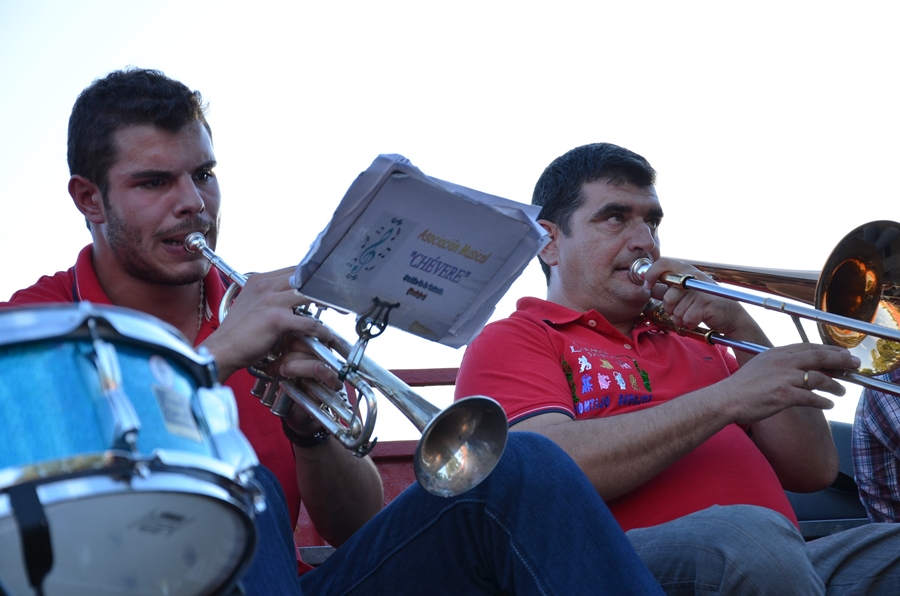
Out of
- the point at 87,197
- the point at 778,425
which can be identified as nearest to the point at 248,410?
the point at 87,197

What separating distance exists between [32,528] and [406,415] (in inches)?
35.9

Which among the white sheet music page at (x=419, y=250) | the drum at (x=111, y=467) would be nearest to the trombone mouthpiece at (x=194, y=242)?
the white sheet music page at (x=419, y=250)

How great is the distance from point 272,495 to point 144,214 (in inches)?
47.1

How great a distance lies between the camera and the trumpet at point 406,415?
1899 millimetres

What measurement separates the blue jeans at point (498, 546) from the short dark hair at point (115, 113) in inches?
55.1

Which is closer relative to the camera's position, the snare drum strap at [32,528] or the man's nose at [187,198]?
the snare drum strap at [32,528]

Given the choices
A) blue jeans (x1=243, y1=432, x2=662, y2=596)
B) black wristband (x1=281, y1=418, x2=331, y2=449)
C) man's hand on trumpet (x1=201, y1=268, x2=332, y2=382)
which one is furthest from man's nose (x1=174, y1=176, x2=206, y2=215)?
blue jeans (x1=243, y1=432, x2=662, y2=596)

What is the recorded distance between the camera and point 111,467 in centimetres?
122

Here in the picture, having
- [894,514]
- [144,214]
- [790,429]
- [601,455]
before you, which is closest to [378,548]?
[601,455]

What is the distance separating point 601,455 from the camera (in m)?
2.53

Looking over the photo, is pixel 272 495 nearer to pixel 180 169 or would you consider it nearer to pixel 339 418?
pixel 339 418

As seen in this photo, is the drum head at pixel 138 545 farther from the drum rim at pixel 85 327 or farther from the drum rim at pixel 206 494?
the drum rim at pixel 85 327

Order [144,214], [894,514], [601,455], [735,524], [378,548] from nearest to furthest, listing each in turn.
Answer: [378,548] → [735,524] → [601,455] → [144,214] → [894,514]

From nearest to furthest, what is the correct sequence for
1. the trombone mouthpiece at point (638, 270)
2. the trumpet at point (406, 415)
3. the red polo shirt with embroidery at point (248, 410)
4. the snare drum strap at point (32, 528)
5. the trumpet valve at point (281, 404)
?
the snare drum strap at point (32, 528) < the trumpet at point (406, 415) < the trumpet valve at point (281, 404) < the red polo shirt with embroidery at point (248, 410) < the trombone mouthpiece at point (638, 270)
